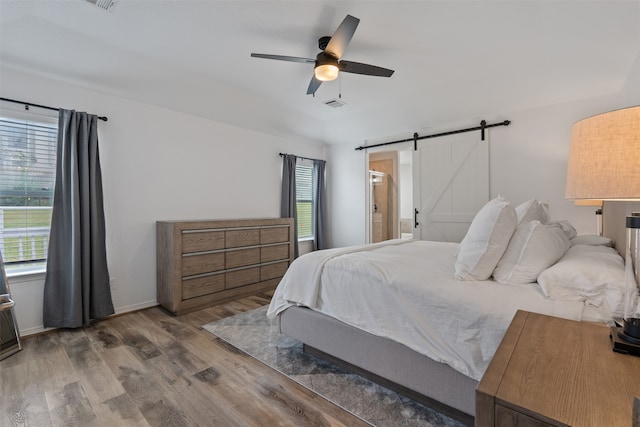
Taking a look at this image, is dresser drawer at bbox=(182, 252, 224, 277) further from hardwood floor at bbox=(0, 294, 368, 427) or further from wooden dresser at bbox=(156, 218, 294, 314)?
hardwood floor at bbox=(0, 294, 368, 427)

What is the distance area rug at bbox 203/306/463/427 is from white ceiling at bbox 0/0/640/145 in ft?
8.70

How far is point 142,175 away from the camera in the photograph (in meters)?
3.41

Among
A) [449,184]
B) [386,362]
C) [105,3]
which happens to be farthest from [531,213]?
[105,3]

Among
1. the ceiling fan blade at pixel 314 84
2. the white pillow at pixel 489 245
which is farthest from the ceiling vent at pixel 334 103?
the white pillow at pixel 489 245

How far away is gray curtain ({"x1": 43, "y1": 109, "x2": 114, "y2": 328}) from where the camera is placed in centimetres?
275

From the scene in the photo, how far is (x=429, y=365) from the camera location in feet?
5.37

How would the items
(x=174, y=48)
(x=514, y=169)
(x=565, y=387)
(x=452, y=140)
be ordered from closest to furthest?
(x=565, y=387) → (x=174, y=48) → (x=514, y=169) → (x=452, y=140)

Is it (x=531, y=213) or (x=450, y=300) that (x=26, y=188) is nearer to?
(x=450, y=300)

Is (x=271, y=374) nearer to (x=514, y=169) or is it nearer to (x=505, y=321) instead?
(x=505, y=321)

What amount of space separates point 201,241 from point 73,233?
115 centimetres

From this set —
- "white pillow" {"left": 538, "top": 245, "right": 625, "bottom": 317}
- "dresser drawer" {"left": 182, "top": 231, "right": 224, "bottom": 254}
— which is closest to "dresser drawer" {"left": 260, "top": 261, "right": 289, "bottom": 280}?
"dresser drawer" {"left": 182, "top": 231, "right": 224, "bottom": 254}

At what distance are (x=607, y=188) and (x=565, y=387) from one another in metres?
0.57

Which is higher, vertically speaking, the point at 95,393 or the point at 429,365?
the point at 429,365

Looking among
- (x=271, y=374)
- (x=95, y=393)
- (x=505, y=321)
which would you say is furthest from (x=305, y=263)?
(x=95, y=393)
